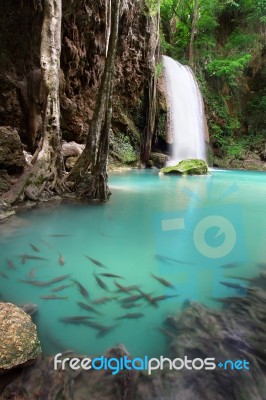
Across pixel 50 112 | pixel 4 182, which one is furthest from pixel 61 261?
pixel 50 112

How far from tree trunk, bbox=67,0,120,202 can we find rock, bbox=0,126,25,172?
3.67ft

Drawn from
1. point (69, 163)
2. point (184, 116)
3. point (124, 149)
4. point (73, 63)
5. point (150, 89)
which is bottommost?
point (69, 163)

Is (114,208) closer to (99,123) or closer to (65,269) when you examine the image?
(99,123)

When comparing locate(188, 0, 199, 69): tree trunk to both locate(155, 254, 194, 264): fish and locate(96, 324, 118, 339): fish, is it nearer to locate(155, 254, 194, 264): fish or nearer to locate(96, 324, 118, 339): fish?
locate(155, 254, 194, 264): fish

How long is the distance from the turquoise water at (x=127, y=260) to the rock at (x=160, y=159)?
8.72 meters

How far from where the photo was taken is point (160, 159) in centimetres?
1408

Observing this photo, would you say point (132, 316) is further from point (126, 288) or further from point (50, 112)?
point (50, 112)

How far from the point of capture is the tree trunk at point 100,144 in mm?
5645

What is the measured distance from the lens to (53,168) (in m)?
5.64

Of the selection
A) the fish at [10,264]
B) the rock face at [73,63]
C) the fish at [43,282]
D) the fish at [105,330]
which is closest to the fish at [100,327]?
the fish at [105,330]

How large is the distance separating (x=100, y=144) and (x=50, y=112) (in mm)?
1184

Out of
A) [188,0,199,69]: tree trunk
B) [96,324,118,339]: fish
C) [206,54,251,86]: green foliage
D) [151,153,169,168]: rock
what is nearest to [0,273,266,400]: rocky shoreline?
[96,324,118,339]: fish

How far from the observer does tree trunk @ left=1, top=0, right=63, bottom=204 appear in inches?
214

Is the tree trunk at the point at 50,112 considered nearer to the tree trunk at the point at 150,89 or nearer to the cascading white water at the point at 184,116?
the tree trunk at the point at 150,89
